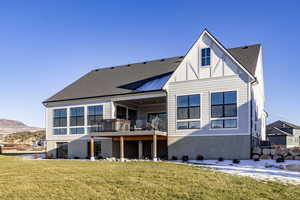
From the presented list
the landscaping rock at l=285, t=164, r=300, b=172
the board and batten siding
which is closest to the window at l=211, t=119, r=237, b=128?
the board and batten siding

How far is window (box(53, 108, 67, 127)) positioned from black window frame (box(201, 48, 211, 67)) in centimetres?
1191

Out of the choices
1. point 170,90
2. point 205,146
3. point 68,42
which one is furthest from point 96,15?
point 205,146

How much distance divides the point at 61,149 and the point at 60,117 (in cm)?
263

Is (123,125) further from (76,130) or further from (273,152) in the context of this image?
(273,152)

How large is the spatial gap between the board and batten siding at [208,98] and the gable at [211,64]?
0.32 m

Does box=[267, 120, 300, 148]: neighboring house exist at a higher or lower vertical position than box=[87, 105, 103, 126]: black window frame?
lower

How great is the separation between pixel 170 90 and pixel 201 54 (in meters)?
3.06

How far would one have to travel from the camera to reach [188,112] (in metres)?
18.2

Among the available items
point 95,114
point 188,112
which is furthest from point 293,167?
point 95,114

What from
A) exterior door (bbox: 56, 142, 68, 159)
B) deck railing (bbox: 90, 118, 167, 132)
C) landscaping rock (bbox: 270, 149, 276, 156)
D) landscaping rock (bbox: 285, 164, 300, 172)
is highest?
deck railing (bbox: 90, 118, 167, 132)

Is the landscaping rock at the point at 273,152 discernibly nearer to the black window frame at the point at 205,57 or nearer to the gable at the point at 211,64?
the gable at the point at 211,64

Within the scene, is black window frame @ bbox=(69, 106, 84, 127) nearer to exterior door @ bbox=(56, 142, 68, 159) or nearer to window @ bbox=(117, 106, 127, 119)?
exterior door @ bbox=(56, 142, 68, 159)

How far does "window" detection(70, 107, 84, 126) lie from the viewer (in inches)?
880

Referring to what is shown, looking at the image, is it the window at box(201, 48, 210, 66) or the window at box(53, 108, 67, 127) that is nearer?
the window at box(201, 48, 210, 66)
